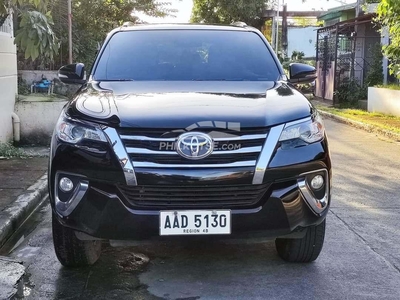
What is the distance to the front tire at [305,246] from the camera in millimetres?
4043

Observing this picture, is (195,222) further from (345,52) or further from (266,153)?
(345,52)

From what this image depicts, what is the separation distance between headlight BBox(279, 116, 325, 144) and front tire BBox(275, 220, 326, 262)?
2.02ft

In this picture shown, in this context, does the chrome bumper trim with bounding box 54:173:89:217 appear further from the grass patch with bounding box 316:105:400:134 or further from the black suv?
the grass patch with bounding box 316:105:400:134

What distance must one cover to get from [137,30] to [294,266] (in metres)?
2.53

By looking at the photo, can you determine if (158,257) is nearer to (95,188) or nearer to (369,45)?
(95,188)

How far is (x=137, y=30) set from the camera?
5285mm

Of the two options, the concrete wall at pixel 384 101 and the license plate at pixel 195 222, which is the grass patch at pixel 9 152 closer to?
the license plate at pixel 195 222

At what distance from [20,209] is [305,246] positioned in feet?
9.16

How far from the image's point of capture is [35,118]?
935 centimetres

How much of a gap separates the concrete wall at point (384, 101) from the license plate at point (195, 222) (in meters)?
12.1

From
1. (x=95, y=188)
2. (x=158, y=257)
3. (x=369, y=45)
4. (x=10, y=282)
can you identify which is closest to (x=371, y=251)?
(x=158, y=257)

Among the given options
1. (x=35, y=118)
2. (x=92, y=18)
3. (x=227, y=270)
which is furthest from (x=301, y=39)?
(x=227, y=270)

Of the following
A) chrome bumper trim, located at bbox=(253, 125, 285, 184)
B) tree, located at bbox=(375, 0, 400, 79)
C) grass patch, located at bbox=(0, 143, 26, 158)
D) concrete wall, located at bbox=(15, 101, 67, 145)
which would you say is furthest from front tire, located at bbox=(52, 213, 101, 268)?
tree, located at bbox=(375, 0, 400, 79)

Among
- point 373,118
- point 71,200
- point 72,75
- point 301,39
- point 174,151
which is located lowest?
point 373,118
